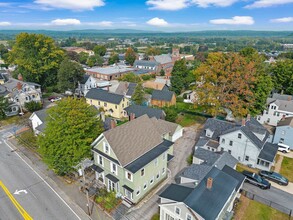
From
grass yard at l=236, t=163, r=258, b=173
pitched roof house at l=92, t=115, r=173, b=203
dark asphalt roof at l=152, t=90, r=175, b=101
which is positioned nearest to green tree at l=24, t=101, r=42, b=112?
dark asphalt roof at l=152, t=90, r=175, b=101

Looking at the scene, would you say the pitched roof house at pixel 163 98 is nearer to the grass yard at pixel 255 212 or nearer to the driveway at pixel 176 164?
the driveway at pixel 176 164

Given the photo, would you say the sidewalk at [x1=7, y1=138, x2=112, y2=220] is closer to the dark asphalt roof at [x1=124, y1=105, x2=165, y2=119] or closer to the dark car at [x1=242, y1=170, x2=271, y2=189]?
the dark car at [x1=242, y1=170, x2=271, y2=189]

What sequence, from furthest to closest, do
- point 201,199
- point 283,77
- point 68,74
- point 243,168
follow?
point 68,74, point 283,77, point 243,168, point 201,199

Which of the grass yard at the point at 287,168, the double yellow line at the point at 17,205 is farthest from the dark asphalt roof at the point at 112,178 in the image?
the grass yard at the point at 287,168

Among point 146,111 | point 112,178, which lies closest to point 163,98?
point 146,111

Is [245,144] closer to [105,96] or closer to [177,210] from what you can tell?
[177,210]

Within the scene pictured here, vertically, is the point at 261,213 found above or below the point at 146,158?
below
